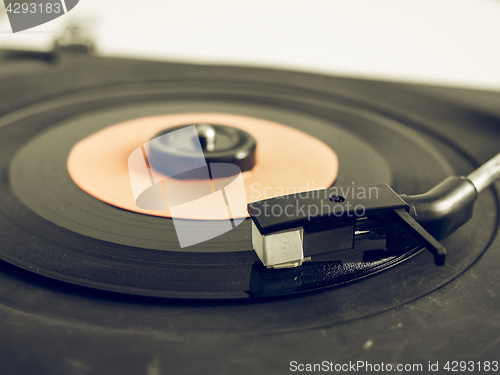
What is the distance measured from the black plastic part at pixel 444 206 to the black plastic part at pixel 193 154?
29 cm

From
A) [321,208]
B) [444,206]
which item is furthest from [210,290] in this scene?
[444,206]

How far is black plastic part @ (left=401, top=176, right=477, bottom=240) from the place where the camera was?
572 mm

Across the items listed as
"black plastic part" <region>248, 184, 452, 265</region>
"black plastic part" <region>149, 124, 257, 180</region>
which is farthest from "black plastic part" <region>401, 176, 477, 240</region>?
"black plastic part" <region>149, 124, 257, 180</region>

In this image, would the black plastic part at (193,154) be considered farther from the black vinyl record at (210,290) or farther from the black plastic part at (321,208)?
the black plastic part at (321,208)

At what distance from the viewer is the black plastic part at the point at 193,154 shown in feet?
2.53

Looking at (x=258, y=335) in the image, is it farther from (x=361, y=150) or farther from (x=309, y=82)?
(x=309, y=82)

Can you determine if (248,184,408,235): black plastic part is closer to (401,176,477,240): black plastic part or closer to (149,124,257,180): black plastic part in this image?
(401,176,477,240): black plastic part

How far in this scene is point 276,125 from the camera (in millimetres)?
1014

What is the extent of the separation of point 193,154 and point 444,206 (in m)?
0.36

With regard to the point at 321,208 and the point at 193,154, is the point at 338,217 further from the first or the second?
the point at 193,154

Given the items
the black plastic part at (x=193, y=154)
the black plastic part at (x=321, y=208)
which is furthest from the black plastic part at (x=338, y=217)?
the black plastic part at (x=193, y=154)

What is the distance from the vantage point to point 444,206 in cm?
59

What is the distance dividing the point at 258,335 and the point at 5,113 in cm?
73

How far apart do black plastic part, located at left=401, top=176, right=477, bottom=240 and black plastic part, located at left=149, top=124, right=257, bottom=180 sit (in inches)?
11.5
